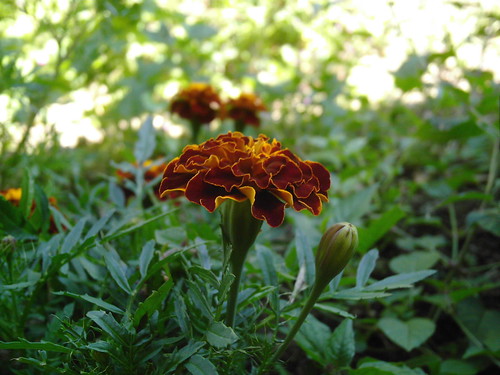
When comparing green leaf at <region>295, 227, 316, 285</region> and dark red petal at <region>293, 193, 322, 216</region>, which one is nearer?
dark red petal at <region>293, 193, 322, 216</region>

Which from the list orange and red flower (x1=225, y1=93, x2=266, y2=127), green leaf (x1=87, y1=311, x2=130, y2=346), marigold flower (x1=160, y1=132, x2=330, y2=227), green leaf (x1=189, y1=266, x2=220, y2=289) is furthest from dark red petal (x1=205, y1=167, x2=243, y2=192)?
orange and red flower (x1=225, y1=93, x2=266, y2=127)

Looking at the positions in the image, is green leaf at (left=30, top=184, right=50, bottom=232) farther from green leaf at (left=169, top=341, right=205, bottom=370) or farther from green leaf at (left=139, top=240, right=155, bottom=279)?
green leaf at (left=169, top=341, right=205, bottom=370)

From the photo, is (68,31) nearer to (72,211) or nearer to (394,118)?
(72,211)

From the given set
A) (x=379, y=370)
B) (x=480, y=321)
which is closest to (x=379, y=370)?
(x=379, y=370)

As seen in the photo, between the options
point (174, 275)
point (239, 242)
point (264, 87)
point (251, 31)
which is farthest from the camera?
point (251, 31)

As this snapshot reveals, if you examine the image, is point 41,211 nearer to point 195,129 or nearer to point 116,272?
point 116,272

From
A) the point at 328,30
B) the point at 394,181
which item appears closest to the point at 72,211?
the point at 394,181
